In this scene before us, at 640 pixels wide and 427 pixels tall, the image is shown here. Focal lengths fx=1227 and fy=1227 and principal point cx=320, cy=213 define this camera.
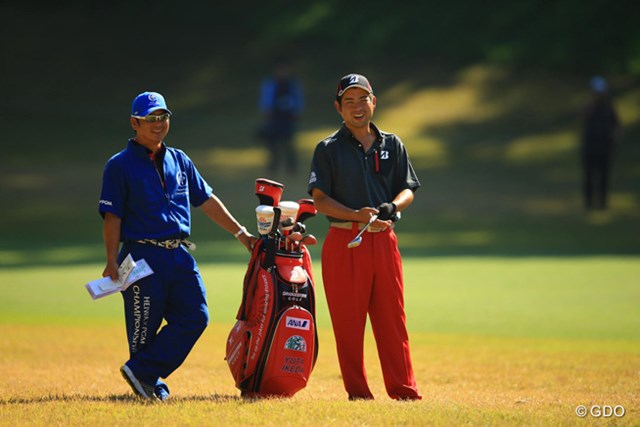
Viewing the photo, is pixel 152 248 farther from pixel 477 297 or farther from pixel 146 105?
pixel 477 297

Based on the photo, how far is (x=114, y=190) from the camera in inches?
273

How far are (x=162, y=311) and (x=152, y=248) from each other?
368 mm

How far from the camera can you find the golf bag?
6.85 m

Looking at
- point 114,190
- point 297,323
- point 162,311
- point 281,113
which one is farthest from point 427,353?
point 281,113

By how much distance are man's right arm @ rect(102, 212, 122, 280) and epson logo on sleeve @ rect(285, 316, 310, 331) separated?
1.01m

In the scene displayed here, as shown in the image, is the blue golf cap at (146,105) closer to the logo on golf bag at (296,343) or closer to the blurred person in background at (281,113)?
the logo on golf bag at (296,343)

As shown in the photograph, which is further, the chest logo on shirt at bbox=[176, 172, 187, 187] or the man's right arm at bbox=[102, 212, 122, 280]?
the chest logo on shirt at bbox=[176, 172, 187, 187]

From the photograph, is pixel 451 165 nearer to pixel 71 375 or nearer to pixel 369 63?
pixel 369 63

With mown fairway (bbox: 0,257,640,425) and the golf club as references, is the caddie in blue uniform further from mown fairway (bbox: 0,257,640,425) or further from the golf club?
the golf club

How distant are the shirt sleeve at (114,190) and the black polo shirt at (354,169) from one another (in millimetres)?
1067

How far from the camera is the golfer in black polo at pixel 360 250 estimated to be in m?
6.89

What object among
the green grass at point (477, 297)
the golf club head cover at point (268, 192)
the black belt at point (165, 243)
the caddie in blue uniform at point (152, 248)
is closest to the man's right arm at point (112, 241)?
the caddie in blue uniform at point (152, 248)

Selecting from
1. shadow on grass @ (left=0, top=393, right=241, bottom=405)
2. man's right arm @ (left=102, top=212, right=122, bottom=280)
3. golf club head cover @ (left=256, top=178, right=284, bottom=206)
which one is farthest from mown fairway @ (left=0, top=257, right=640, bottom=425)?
golf club head cover @ (left=256, top=178, right=284, bottom=206)

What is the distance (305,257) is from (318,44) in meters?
30.9
